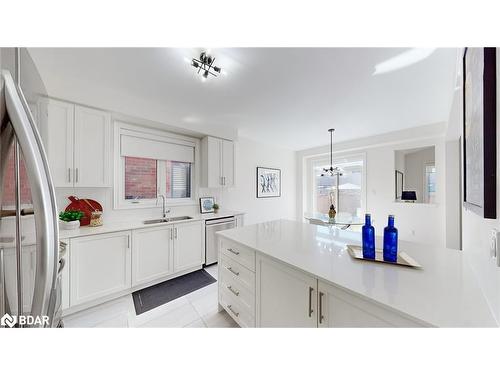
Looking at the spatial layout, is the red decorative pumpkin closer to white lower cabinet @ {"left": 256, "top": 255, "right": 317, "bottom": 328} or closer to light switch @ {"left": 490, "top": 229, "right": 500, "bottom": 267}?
white lower cabinet @ {"left": 256, "top": 255, "right": 317, "bottom": 328}

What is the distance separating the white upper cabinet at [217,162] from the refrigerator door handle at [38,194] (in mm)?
2712

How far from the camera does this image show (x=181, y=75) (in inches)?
73.0

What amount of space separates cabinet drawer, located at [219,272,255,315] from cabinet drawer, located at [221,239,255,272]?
20 cm

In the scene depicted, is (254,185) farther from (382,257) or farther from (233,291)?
(382,257)

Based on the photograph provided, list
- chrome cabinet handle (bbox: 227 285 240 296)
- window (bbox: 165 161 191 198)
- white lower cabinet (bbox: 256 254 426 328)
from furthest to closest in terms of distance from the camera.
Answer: window (bbox: 165 161 191 198)
chrome cabinet handle (bbox: 227 285 240 296)
white lower cabinet (bbox: 256 254 426 328)

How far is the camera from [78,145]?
1.98m

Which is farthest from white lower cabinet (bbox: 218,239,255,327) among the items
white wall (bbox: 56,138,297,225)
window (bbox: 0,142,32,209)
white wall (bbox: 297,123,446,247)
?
white wall (bbox: 297,123,446,247)

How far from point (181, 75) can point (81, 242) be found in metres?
2.01

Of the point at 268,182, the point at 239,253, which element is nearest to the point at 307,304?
the point at 239,253

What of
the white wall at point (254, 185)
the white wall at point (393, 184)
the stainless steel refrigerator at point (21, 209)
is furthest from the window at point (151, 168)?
the white wall at point (393, 184)

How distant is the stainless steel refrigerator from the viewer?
1.56 feet

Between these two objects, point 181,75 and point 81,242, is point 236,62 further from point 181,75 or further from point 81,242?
point 81,242

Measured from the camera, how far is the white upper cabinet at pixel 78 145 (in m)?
1.86
